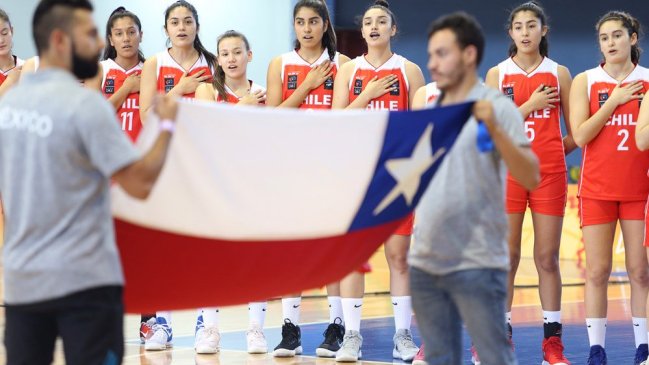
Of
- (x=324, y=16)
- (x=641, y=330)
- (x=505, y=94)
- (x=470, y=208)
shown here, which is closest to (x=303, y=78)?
(x=324, y=16)

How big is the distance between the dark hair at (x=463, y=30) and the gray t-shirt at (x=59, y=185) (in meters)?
1.33

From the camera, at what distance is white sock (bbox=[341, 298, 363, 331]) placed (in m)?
7.22

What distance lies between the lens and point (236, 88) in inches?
301

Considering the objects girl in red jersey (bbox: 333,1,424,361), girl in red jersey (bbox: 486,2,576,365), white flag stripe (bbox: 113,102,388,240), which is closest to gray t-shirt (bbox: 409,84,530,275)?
white flag stripe (bbox: 113,102,388,240)

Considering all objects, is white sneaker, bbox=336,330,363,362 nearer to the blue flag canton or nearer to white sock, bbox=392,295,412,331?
white sock, bbox=392,295,412,331

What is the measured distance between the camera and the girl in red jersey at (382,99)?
7.18 meters

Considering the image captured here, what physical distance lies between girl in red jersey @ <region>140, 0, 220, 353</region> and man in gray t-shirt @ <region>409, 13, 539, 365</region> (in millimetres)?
3531

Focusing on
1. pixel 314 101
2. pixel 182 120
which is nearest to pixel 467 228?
pixel 182 120

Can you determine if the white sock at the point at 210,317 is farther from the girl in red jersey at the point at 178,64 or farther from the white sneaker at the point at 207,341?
the girl in red jersey at the point at 178,64

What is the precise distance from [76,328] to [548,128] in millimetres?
4026

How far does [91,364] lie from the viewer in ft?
11.8

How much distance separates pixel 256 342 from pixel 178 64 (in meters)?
2.03

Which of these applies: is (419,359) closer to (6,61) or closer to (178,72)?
→ (178,72)

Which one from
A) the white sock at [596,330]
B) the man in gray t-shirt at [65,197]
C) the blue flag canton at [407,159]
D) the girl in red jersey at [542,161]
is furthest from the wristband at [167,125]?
the white sock at [596,330]
